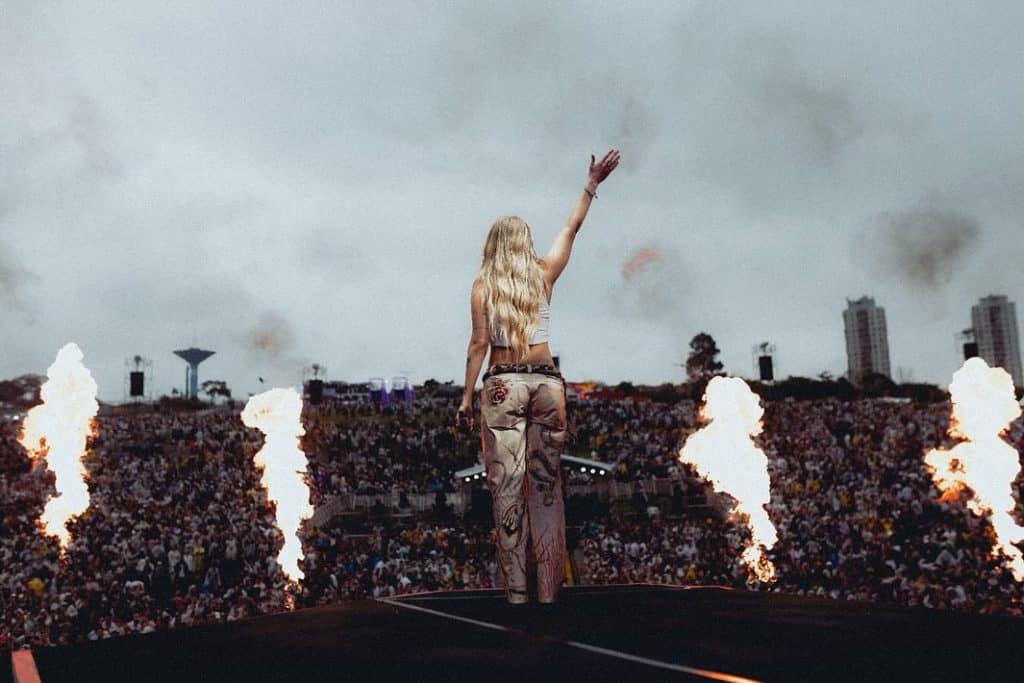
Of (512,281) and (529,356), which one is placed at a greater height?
(512,281)

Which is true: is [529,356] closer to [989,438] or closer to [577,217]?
[577,217]

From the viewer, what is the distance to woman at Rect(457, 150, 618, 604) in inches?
158

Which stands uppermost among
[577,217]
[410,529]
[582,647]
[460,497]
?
[577,217]

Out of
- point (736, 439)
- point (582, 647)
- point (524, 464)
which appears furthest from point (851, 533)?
point (582, 647)

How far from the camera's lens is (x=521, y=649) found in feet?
8.02

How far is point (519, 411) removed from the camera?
411 centimetres

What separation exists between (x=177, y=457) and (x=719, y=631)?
29802 millimetres

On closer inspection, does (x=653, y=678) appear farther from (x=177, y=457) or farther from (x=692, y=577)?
(x=177, y=457)

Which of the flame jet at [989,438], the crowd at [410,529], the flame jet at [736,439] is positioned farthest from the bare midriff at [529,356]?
the flame jet at [989,438]

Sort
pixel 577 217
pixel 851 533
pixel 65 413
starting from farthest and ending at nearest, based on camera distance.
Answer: pixel 851 533 < pixel 65 413 < pixel 577 217

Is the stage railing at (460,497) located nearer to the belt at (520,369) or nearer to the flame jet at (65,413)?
the flame jet at (65,413)

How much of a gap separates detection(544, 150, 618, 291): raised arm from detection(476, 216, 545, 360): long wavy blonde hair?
0.12 metres

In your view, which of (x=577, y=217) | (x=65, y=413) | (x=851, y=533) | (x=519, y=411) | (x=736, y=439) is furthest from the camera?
(x=851, y=533)

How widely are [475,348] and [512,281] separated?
41 centimetres
